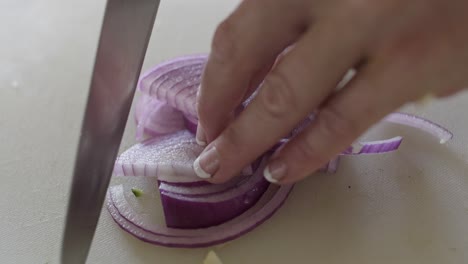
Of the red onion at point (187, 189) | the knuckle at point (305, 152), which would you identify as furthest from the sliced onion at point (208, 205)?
the knuckle at point (305, 152)

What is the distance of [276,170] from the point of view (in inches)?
35.1

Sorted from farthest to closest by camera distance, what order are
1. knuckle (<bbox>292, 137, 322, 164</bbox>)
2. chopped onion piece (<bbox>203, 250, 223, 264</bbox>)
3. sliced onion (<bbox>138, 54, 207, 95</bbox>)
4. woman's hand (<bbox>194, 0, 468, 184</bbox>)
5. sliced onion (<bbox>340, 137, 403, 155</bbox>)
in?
sliced onion (<bbox>138, 54, 207, 95</bbox>) < sliced onion (<bbox>340, 137, 403, 155</bbox>) < chopped onion piece (<bbox>203, 250, 223, 264</bbox>) < knuckle (<bbox>292, 137, 322, 164</bbox>) < woman's hand (<bbox>194, 0, 468, 184</bbox>)

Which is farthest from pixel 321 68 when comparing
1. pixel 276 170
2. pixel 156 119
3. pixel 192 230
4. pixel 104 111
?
pixel 156 119

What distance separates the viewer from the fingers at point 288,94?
761 millimetres

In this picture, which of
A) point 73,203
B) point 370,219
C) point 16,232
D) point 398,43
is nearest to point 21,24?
point 16,232

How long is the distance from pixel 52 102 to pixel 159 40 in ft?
0.99

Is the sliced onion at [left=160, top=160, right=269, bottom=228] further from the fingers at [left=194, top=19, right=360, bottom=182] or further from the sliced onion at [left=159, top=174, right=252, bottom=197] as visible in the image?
the fingers at [left=194, top=19, right=360, bottom=182]

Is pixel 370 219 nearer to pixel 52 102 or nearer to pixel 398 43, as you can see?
pixel 398 43

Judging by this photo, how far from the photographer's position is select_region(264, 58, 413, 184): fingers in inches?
29.5

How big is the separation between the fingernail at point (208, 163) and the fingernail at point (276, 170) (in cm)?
8

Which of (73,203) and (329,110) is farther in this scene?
(73,203)

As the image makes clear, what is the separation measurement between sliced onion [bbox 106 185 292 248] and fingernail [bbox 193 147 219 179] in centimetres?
17

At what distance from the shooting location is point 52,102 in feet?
Result: 4.40

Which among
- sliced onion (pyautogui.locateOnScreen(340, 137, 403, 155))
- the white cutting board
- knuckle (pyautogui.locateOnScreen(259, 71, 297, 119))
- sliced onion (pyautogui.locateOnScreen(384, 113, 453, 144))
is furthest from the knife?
sliced onion (pyautogui.locateOnScreen(384, 113, 453, 144))
